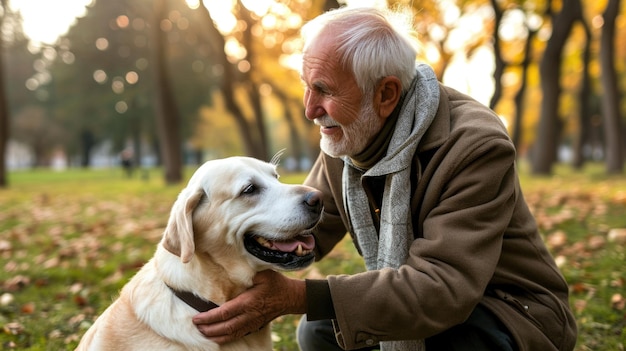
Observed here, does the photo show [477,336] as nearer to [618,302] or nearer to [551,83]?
[618,302]

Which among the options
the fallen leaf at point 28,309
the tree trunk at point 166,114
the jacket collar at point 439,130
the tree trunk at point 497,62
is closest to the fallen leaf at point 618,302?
the jacket collar at point 439,130

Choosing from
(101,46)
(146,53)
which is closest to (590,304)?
(146,53)

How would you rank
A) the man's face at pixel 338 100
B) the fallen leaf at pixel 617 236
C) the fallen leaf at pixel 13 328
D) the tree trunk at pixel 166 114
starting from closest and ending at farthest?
1. the man's face at pixel 338 100
2. the fallen leaf at pixel 13 328
3. the fallen leaf at pixel 617 236
4. the tree trunk at pixel 166 114

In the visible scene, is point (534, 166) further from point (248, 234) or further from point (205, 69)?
point (205, 69)

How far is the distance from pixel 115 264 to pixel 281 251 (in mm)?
4062

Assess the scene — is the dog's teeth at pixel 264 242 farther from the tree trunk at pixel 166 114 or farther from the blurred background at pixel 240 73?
→ the tree trunk at pixel 166 114

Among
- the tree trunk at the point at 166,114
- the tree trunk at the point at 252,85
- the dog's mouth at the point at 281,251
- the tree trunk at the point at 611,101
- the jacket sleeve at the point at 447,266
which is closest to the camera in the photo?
the jacket sleeve at the point at 447,266

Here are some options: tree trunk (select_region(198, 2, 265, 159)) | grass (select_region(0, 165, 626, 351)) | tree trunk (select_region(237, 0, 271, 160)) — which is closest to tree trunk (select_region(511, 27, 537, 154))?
tree trunk (select_region(237, 0, 271, 160))

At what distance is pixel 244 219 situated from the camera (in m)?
2.84

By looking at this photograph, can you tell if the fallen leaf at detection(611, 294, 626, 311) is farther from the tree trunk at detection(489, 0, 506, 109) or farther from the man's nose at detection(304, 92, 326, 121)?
the tree trunk at detection(489, 0, 506, 109)

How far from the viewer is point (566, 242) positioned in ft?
20.9

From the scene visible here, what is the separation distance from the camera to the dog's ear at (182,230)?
259 cm

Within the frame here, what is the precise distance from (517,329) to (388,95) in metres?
1.30

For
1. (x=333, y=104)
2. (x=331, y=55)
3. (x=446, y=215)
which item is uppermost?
(x=331, y=55)
